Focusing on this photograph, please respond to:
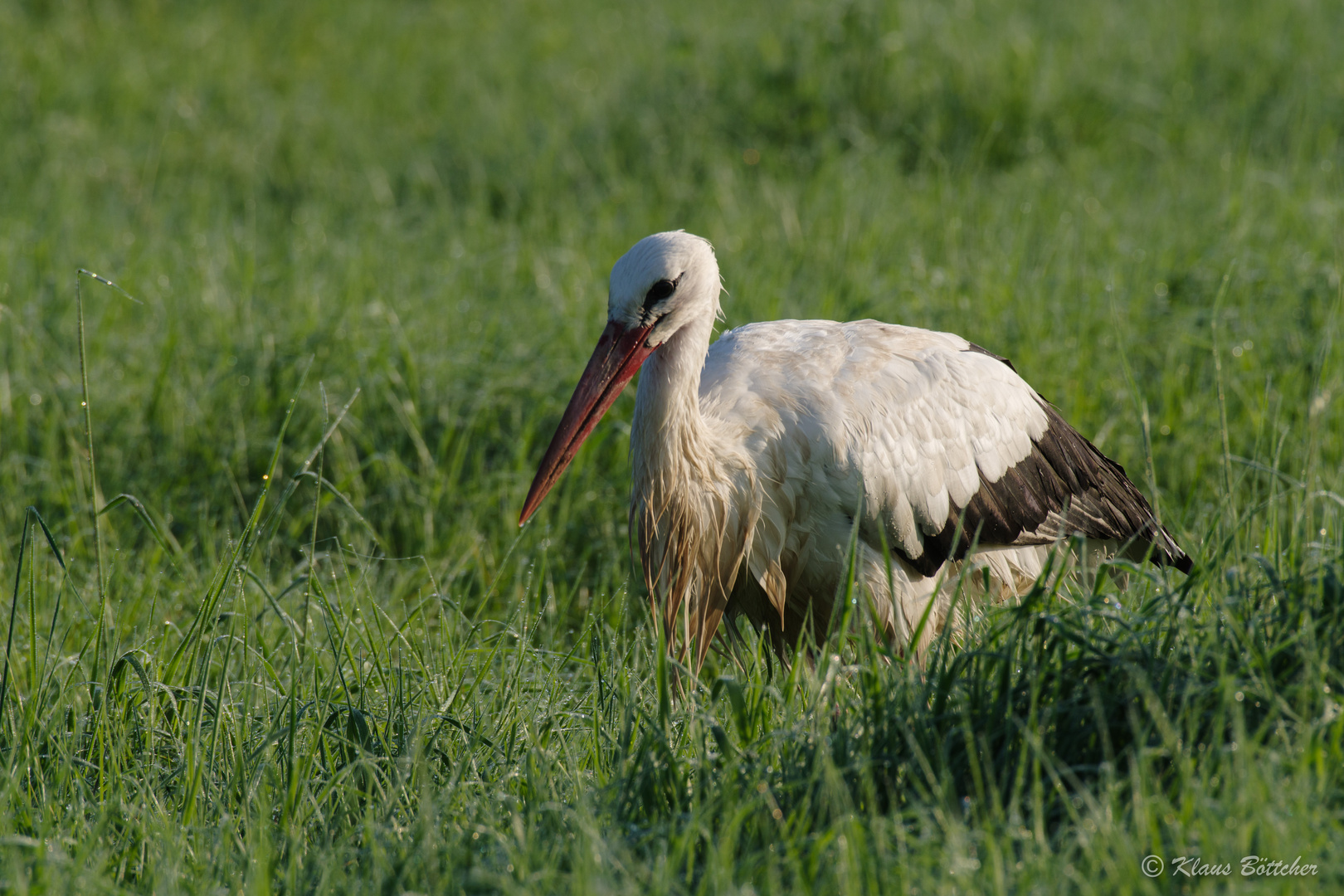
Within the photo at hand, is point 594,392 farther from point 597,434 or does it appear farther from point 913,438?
point 597,434

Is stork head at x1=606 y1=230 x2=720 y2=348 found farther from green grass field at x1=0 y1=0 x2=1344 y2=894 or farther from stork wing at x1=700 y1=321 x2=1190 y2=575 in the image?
green grass field at x1=0 y1=0 x2=1344 y2=894

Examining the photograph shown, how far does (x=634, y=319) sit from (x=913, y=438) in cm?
78

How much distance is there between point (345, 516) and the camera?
360 cm

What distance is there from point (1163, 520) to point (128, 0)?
782 cm

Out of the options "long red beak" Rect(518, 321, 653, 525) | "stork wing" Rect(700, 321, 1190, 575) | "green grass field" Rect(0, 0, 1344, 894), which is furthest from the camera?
"stork wing" Rect(700, 321, 1190, 575)

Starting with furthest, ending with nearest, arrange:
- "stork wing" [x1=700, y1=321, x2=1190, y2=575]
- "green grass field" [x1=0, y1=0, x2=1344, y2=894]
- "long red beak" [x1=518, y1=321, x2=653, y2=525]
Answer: "stork wing" [x1=700, y1=321, x2=1190, y2=575], "long red beak" [x1=518, y1=321, x2=653, y2=525], "green grass field" [x1=0, y1=0, x2=1344, y2=894]

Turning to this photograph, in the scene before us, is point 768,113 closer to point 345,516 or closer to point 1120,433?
point 1120,433

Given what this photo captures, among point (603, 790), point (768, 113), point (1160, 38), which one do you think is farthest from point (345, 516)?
point (1160, 38)

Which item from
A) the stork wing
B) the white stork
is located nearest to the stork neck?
the white stork

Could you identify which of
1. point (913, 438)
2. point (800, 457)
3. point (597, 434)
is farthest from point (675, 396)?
point (597, 434)

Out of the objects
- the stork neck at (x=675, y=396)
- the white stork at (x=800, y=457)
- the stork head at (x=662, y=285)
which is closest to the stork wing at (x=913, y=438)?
the white stork at (x=800, y=457)

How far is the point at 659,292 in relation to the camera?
2758mm

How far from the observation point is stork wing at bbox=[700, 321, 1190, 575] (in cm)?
295

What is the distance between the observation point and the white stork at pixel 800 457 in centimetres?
278
